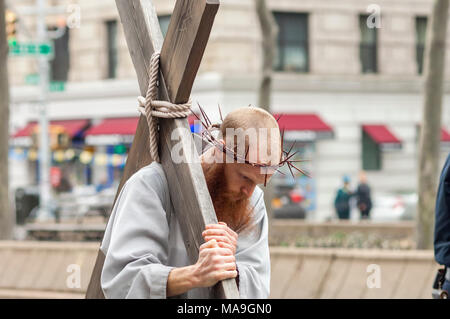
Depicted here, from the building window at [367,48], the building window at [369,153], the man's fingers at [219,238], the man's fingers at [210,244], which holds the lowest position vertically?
the building window at [369,153]

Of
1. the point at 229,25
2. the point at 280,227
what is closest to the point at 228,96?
the point at 229,25

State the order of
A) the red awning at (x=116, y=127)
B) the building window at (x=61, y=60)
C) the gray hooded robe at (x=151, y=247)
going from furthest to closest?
the building window at (x=61, y=60), the red awning at (x=116, y=127), the gray hooded robe at (x=151, y=247)

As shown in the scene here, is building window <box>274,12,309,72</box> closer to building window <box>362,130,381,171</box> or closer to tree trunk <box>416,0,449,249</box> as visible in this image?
building window <box>362,130,381,171</box>

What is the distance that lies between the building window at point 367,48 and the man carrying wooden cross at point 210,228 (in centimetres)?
2274

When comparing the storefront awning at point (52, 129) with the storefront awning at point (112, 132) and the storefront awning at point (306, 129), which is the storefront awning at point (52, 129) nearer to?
the storefront awning at point (112, 132)

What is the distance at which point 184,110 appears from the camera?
2400 mm

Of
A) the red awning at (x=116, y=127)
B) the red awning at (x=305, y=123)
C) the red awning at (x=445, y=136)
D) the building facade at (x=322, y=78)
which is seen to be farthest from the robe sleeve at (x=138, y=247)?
the red awning at (x=445, y=136)

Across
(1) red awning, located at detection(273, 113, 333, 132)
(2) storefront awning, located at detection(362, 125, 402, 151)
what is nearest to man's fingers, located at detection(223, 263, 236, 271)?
(1) red awning, located at detection(273, 113, 333, 132)

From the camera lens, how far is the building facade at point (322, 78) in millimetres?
23000

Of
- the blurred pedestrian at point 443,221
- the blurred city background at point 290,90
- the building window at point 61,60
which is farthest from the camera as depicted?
the building window at point 61,60

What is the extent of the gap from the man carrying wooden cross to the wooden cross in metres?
0.05

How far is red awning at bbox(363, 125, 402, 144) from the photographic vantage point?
77.8 feet

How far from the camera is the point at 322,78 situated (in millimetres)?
23844

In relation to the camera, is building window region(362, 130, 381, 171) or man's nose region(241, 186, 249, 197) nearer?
man's nose region(241, 186, 249, 197)
